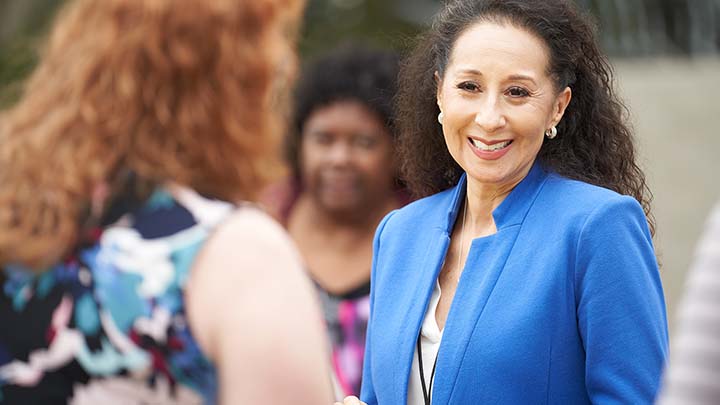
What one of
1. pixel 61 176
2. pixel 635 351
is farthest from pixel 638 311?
pixel 61 176

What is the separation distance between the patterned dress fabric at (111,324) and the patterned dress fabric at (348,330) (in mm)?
2117

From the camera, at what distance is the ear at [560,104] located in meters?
2.07

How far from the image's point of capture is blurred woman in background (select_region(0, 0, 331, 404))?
180 cm

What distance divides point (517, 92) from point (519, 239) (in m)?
0.27

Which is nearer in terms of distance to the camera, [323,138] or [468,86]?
[468,86]

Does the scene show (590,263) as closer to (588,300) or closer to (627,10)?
(588,300)

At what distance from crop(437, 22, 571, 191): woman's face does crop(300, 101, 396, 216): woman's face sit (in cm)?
258

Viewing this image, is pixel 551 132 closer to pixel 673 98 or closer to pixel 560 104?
pixel 560 104

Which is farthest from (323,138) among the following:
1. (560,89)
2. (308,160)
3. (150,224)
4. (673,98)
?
(150,224)

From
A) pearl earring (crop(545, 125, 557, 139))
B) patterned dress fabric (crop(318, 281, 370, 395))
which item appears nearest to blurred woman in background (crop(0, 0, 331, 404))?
pearl earring (crop(545, 125, 557, 139))

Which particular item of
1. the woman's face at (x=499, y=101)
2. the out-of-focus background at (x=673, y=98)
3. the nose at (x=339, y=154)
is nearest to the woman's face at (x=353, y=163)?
the nose at (x=339, y=154)

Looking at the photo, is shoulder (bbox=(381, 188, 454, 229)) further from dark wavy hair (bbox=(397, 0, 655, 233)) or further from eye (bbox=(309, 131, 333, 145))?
eye (bbox=(309, 131, 333, 145))

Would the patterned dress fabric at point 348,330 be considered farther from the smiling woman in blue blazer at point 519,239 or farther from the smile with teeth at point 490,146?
the smile with teeth at point 490,146

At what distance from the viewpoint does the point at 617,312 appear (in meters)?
1.91
